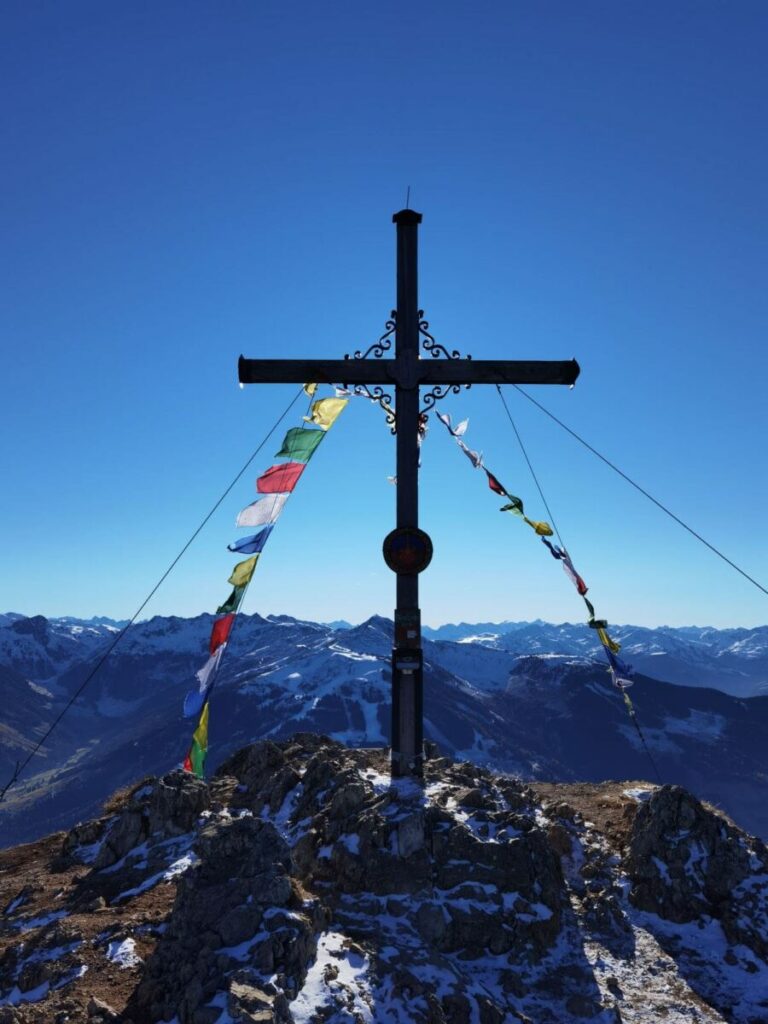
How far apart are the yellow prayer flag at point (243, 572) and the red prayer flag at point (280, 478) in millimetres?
1599

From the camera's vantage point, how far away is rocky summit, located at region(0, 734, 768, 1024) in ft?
28.7

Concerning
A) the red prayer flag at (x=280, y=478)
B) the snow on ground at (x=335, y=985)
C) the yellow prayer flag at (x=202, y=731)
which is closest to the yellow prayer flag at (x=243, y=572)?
the red prayer flag at (x=280, y=478)

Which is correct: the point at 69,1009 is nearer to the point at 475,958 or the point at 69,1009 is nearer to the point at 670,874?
the point at 475,958

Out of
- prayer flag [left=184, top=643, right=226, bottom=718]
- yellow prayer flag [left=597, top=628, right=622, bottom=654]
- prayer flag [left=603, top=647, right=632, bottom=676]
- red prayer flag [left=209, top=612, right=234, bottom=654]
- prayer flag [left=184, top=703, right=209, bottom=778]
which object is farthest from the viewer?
prayer flag [left=603, top=647, right=632, bottom=676]

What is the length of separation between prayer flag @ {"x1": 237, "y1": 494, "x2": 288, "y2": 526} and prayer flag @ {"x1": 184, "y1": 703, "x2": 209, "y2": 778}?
4013 millimetres

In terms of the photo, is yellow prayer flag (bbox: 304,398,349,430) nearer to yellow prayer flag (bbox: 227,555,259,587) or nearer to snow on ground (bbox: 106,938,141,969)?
yellow prayer flag (bbox: 227,555,259,587)

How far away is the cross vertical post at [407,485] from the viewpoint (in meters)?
15.2

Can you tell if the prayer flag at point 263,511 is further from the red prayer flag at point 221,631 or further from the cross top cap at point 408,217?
the cross top cap at point 408,217

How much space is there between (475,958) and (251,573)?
8.27 metres

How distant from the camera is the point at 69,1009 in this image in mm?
8133

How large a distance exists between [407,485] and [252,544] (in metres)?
3.69

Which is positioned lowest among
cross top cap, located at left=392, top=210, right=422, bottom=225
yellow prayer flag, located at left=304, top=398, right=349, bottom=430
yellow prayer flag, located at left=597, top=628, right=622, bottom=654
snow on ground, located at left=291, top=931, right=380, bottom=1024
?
snow on ground, located at left=291, top=931, right=380, bottom=1024

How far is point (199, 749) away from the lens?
577 inches

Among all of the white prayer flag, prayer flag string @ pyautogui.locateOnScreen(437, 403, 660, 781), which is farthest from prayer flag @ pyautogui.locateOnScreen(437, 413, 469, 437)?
the white prayer flag
